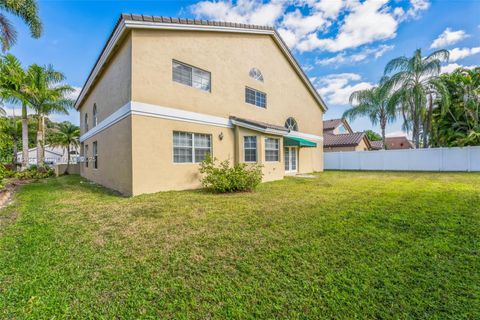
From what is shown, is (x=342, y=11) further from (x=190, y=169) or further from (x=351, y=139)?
(x=351, y=139)

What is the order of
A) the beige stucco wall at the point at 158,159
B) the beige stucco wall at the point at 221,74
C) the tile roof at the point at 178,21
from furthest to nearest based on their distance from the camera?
the beige stucco wall at the point at 221,74
the beige stucco wall at the point at 158,159
the tile roof at the point at 178,21

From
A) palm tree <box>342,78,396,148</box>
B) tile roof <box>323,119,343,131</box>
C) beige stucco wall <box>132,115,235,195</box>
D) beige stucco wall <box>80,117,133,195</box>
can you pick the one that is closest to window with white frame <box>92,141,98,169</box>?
beige stucco wall <box>80,117,133,195</box>

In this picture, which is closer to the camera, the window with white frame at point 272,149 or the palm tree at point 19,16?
the palm tree at point 19,16

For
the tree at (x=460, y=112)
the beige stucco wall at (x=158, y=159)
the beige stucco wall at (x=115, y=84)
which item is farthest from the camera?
the tree at (x=460, y=112)

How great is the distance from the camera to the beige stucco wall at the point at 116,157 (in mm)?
10070

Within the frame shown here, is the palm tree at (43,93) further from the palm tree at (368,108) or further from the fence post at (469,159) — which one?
the fence post at (469,159)

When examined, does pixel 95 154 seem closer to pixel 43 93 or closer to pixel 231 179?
pixel 43 93

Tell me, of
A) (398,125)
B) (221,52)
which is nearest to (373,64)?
(398,125)

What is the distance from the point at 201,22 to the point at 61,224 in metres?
11.9

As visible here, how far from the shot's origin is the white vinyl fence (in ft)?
65.6

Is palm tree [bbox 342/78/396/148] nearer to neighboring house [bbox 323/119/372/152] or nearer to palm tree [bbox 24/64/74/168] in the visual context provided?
neighboring house [bbox 323/119/372/152]

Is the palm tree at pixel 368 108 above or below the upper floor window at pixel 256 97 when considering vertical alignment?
above

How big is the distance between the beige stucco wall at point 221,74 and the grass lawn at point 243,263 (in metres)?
6.49

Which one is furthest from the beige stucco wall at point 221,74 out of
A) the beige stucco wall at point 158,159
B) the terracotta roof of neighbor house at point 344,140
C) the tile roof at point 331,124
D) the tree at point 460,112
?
the tile roof at point 331,124
